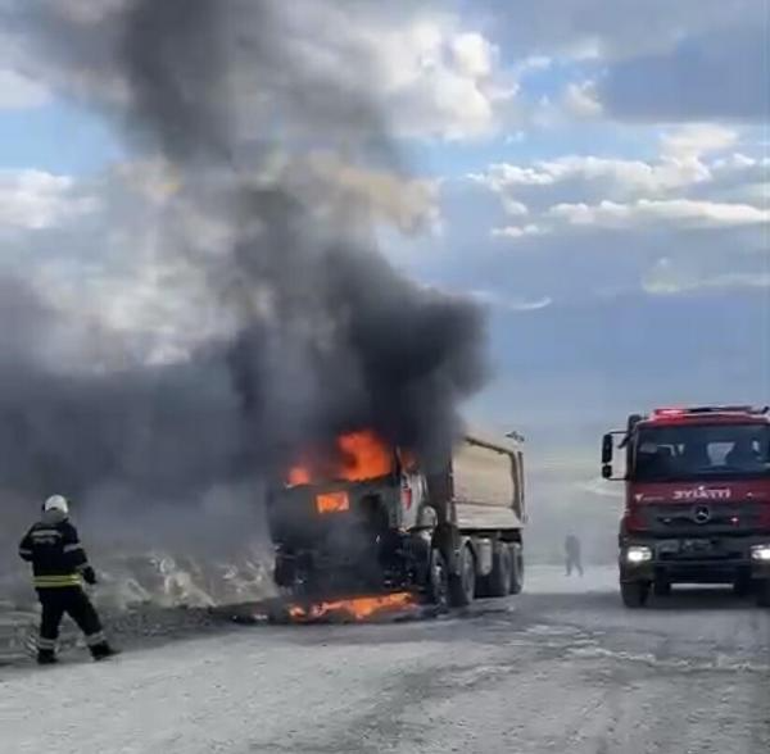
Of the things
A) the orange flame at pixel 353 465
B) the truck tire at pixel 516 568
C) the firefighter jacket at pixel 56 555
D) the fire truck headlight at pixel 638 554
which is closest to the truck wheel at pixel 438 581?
the orange flame at pixel 353 465

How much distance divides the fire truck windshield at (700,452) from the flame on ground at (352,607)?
3.90m

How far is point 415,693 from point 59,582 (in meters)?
4.41

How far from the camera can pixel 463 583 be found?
22.6m

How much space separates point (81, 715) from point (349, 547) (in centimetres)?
997

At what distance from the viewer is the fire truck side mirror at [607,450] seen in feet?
69.5

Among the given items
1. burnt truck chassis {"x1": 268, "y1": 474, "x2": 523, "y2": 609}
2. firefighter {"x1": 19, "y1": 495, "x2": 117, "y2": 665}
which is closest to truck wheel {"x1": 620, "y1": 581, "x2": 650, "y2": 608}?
burnt truck chassis {"x1": 268, "y1": 474, "x2": 523, "y2": 609}

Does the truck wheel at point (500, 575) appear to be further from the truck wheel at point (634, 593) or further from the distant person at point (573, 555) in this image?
the distant person at point (573, 555)

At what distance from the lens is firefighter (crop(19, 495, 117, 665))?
14359 mm

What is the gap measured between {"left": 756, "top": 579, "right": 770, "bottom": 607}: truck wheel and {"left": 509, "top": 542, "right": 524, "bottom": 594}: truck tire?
7152mm

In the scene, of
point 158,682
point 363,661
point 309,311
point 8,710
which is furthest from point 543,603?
point 8,710

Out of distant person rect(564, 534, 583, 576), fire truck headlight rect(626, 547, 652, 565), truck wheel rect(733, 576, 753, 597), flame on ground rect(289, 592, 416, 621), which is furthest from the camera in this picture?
distant person rect(564, 534, 583, 576)

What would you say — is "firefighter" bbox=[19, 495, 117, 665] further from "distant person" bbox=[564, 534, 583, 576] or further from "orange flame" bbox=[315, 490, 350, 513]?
"distant person" bbox=[564, 534, 583, 576]

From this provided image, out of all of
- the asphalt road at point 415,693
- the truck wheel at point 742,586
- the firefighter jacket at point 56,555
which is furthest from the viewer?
the truck wheel at point 742,586

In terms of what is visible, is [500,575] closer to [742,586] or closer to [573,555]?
[742,586]
